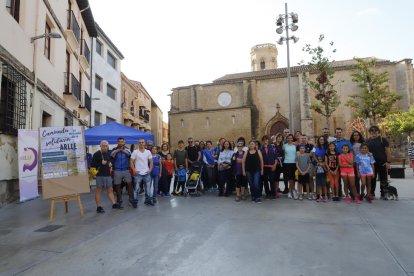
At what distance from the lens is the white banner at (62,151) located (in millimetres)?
7035

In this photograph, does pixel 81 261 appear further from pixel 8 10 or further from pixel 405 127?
pixel 405 127

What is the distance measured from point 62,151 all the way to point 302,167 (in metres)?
6.22

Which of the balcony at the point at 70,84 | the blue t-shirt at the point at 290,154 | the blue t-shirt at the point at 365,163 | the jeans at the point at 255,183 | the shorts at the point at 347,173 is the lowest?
the jeans at the point at 255,183

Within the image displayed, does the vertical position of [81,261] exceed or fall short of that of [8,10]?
it falls short

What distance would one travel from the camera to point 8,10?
8820 millimetres

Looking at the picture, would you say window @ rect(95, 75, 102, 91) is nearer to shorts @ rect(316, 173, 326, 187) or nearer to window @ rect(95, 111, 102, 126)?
window @ rect(95, 111, 102, 126)

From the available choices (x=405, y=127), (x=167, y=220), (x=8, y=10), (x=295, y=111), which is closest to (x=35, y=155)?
(x=8, y=10)

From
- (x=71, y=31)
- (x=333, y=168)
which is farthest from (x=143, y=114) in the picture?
(x=333, y=168)

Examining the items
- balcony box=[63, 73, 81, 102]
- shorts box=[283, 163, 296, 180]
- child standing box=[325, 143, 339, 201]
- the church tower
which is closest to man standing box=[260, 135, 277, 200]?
shorts box=[283, 163, 296, 180]

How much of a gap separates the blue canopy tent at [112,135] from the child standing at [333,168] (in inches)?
251

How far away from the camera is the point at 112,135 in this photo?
10938 mm

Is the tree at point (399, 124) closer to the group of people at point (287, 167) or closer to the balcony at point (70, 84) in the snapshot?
the group of people at point (287, 167)

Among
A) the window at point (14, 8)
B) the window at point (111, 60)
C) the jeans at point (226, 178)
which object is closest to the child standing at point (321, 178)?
the jeans at point (226, 178)

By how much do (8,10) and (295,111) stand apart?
3212 centimetres
